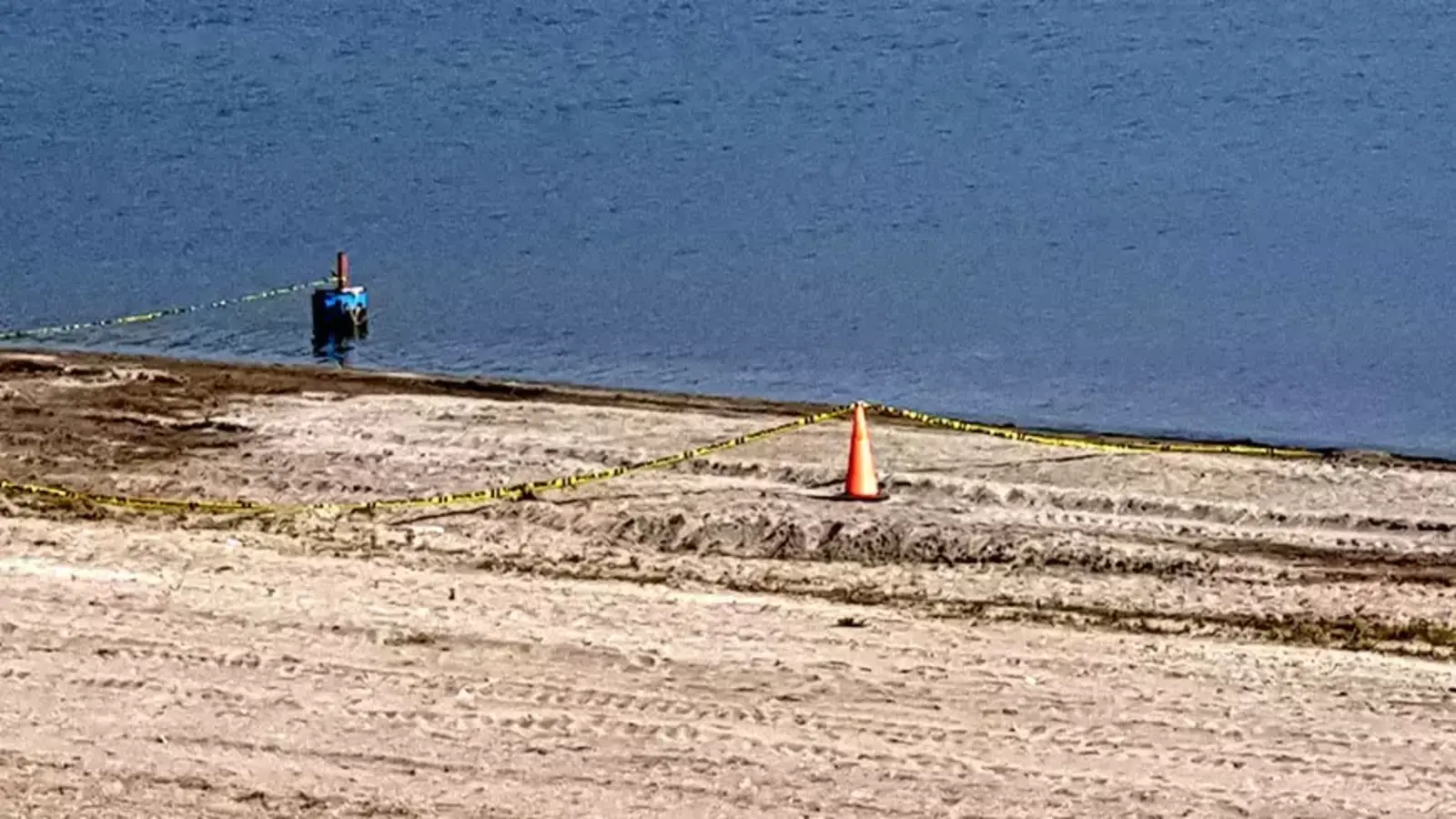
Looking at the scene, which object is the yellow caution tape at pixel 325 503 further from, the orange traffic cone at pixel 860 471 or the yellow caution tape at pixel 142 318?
the yellow caution tape at pixel 142 318

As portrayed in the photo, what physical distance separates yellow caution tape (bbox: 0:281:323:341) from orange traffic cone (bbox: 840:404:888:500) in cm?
1182

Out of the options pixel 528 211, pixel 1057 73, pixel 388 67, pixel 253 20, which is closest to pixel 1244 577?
pixel 528 211

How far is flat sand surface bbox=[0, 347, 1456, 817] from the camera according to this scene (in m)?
11.3

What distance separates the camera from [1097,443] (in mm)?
19172

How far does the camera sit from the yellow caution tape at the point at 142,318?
85.6 feet

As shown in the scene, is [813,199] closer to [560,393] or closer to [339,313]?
[339,313]

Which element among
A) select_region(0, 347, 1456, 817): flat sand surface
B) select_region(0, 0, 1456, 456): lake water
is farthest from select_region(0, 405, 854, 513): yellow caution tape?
select_region(0, 0, 1456, 456): lake water

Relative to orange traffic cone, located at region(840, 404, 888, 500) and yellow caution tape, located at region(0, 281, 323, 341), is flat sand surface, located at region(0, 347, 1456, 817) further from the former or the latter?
yellow caution tape, located at region(0, 281, 323, 341)

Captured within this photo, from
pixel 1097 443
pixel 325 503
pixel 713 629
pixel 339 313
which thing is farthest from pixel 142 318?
pixel 713 629

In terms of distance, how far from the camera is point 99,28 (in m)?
54.7

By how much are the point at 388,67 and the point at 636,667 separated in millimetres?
35393

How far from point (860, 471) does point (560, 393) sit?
542cm

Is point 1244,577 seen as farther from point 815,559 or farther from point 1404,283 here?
point 1404,283

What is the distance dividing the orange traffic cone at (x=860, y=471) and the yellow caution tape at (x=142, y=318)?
38.8 feet
